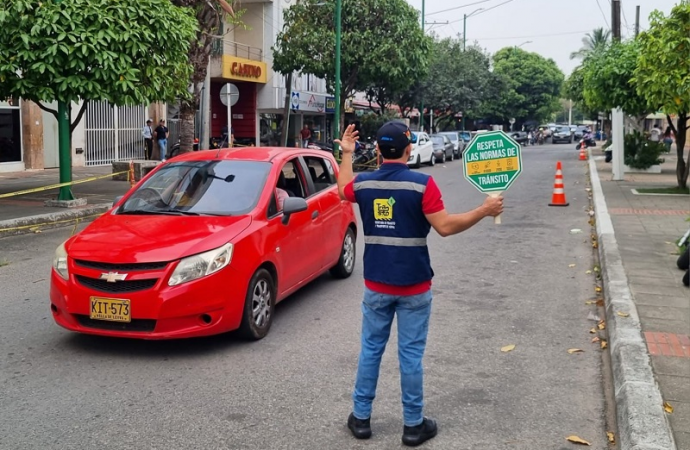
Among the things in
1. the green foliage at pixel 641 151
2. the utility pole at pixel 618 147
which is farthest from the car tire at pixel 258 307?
the green foliage at pixel 641 151

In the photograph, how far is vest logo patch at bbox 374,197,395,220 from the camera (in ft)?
13.9

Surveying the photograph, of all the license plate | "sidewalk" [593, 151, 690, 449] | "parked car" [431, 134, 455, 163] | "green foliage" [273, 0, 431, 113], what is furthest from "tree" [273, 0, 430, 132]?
the license plate

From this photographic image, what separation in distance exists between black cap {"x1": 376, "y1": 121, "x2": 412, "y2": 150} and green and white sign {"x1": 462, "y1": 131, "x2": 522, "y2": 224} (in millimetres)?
724

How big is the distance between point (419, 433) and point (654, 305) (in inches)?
157

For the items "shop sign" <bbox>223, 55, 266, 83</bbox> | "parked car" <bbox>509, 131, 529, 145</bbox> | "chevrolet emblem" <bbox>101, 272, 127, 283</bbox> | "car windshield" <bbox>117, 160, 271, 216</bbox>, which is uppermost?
"shop sign" <bbox>223, 55, 266, 83</bbox>

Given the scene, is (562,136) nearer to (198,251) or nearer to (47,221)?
(47,221)

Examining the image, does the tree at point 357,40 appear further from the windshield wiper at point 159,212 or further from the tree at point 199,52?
the windshield wiper at point 159,212

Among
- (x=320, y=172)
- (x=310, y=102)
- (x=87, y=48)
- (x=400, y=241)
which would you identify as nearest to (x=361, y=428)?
(x=400, y=241)

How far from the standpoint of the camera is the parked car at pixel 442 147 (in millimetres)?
34438

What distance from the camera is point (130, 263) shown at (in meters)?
5.59

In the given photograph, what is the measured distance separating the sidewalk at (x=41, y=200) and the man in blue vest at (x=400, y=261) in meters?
9.46

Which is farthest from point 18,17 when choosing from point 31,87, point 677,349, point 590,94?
point 590,94

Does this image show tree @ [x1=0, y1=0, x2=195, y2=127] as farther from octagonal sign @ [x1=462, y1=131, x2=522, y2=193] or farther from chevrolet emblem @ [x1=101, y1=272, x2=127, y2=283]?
octagonal sign @ [x1=462, y1=131, x2=522, y2=193]

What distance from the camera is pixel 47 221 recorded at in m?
13.2
